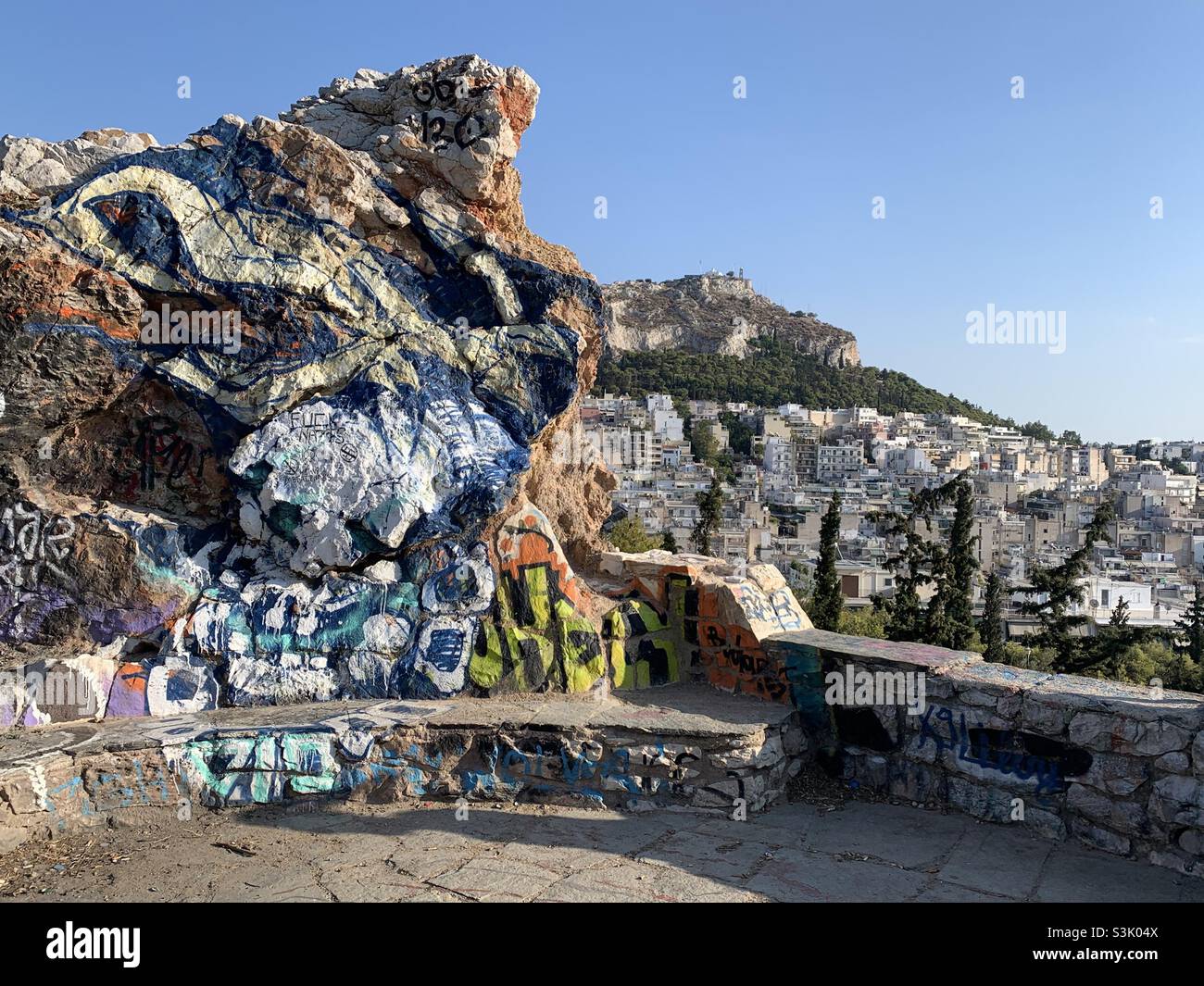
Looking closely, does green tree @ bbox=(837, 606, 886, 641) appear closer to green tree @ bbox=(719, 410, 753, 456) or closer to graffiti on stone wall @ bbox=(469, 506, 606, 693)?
graffiti on stone wall @ bbox=(469, 506, 606, 693)

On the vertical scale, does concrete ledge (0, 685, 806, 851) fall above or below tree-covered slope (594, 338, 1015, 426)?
below

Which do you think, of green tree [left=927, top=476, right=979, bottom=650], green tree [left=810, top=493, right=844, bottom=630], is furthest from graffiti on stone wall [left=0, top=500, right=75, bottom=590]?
green tree [left=810, top=493, right=844, bottom=630]

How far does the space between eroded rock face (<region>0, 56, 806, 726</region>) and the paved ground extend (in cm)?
148

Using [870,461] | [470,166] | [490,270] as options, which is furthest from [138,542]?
[870,461]

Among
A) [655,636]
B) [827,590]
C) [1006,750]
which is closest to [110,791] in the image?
[655,636]

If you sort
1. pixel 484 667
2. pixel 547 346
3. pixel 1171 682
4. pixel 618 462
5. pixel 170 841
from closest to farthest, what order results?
1. pixel 170 841
2. pixel 484 667
3. pixel 547 346
4. pixel 1171 682
5. pixel 618 462

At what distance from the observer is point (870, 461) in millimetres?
114062

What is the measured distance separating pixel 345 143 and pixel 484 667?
17.3 feet

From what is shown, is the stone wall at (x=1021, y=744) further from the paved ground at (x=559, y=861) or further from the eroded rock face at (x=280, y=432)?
the eroded rock face at (x=280, y=432)

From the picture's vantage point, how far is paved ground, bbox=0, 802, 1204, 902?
5.51 metres

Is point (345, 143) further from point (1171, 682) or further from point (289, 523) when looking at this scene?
point (1171, 682)

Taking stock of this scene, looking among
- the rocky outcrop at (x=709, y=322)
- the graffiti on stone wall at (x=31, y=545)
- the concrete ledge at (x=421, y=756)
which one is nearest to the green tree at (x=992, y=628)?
the concrete ledge at (x=421, y=756)

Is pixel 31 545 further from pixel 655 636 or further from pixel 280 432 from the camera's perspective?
pixel 655 636

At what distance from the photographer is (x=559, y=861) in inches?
234
